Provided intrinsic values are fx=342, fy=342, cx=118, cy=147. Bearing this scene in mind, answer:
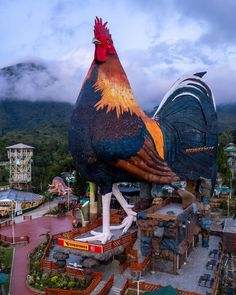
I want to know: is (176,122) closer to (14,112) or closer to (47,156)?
(47,156)

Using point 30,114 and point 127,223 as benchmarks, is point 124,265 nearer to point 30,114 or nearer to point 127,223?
point 127,223

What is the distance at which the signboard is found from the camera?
14.4 m

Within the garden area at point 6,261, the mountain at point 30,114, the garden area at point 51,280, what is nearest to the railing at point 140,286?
the garden area at point 51,280

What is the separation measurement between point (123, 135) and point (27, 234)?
13.8 meters

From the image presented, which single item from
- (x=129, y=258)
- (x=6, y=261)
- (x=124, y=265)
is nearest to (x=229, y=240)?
(x=129, y=258)

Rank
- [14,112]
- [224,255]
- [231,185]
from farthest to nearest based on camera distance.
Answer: [14,112], [231,185], [224,255]

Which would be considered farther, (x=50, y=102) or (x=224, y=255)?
(x=50, y=102)

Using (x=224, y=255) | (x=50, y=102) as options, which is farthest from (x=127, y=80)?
(x=50, y=102)

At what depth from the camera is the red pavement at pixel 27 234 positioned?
15780 millimetres

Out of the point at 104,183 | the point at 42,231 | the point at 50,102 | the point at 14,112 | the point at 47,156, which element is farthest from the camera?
the point at 50,102

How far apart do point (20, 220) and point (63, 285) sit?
1543 cm

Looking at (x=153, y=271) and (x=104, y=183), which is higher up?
(x=104, y=183)

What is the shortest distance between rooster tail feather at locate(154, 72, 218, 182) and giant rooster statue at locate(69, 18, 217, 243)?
0.16ft

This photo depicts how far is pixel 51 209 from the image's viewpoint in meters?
32.6
